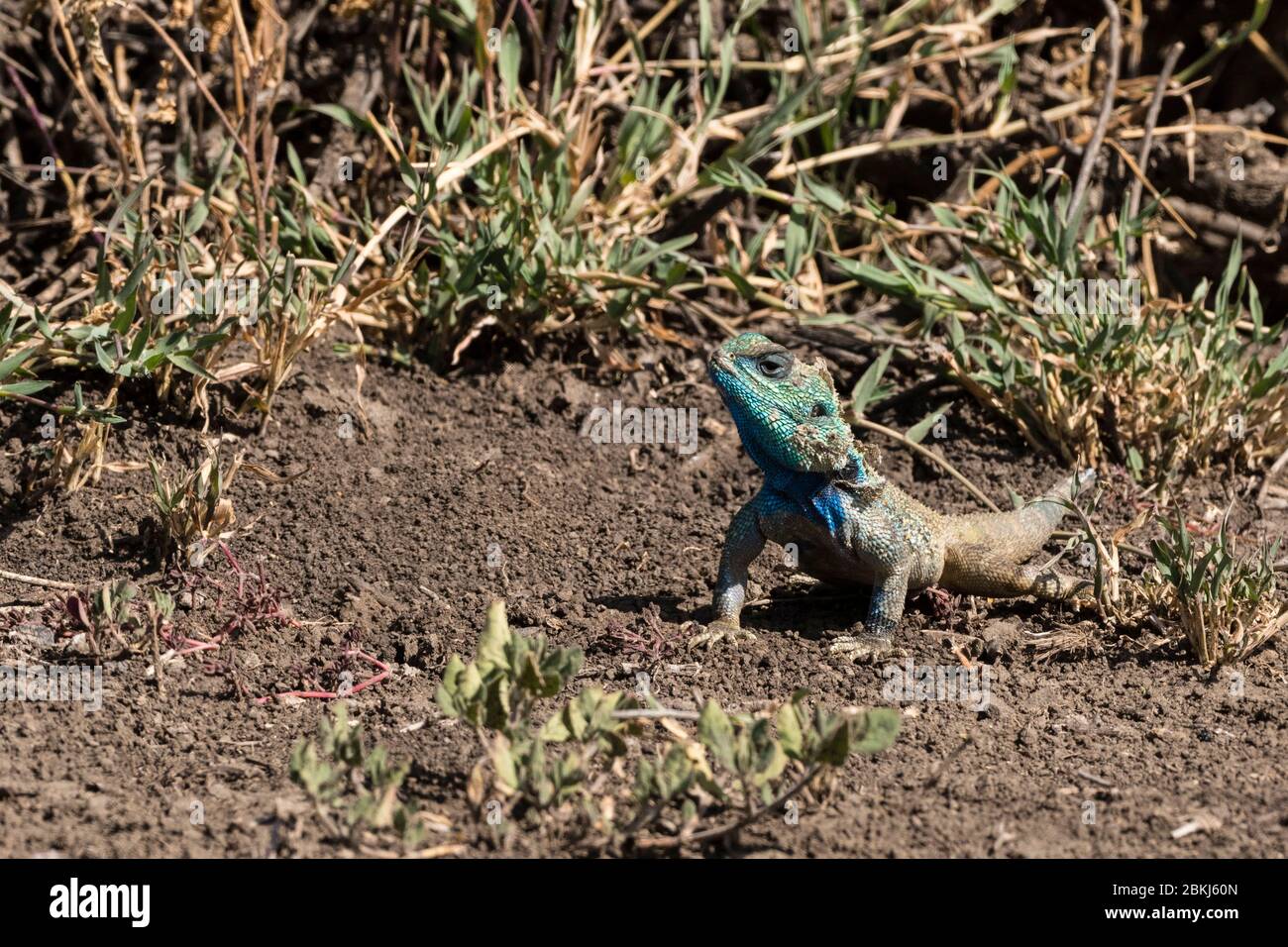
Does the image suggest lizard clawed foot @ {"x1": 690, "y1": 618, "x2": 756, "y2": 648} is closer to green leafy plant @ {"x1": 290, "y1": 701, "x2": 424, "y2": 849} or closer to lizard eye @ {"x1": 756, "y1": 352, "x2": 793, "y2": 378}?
lizard eye @ {"x1": 756, "y1": 352, "x2": 793, "y2": 378}

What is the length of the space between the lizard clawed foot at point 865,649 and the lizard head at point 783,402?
54cm

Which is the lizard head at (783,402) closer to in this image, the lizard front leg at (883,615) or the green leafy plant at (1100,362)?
the lizard front leg at (883,615)

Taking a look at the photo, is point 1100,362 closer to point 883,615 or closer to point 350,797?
point 883,615

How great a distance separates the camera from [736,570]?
15.8 ft

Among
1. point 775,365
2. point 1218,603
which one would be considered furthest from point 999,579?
point 775,365

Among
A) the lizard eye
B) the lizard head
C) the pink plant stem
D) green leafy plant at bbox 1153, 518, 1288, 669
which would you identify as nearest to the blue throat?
the lizard head

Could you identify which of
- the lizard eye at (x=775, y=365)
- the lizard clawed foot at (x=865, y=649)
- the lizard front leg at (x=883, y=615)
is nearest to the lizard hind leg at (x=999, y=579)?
the lizard front leg at (x=883, y=615)

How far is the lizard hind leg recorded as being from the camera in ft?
16.4

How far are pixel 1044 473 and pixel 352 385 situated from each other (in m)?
2.68

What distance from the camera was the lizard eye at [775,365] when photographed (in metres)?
4.67

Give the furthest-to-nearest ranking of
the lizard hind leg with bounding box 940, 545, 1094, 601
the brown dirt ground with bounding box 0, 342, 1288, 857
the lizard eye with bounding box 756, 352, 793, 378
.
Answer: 1. the lizard hind leg with bounding box 940, 545, 1094, 601
2. the lizard eye with bounding box 756, 352, 793, 378
3. the brown dirt ground with bounding box 0, 342, 1288, 857

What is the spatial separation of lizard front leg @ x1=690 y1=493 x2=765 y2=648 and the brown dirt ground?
10 cm

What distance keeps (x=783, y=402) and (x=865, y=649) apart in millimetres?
802

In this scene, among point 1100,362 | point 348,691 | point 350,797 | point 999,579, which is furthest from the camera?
point 1100,362
